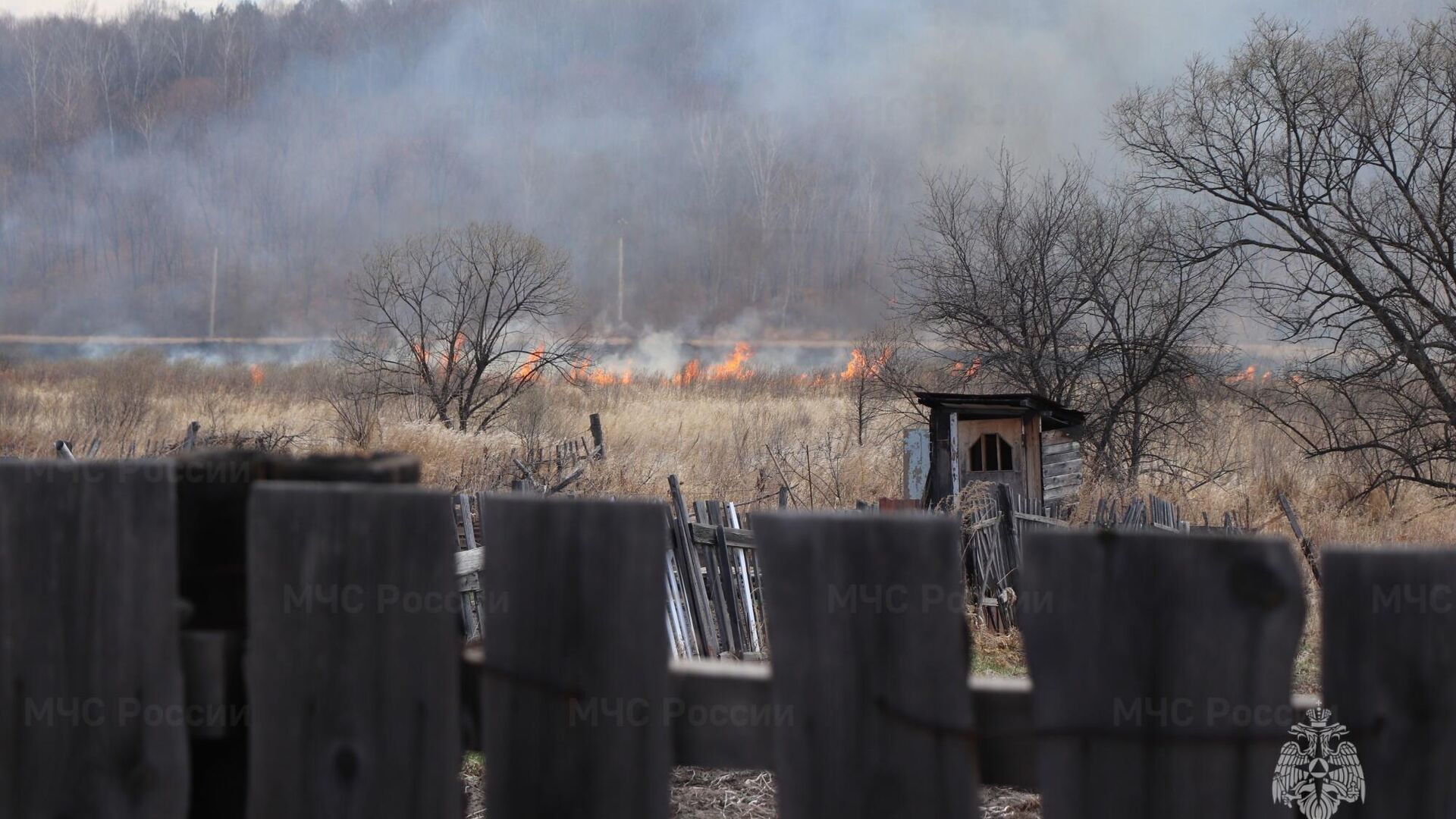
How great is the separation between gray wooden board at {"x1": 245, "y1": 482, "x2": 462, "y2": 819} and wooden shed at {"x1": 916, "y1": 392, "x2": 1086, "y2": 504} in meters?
12.7

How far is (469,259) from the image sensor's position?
3061 cm

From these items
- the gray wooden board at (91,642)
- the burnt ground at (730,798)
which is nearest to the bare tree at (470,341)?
the burnt ground at (730,798)

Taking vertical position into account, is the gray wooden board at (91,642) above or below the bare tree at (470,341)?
below

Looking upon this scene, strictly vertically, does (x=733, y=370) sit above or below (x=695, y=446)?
above

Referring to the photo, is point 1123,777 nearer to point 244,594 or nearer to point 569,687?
point 569,687

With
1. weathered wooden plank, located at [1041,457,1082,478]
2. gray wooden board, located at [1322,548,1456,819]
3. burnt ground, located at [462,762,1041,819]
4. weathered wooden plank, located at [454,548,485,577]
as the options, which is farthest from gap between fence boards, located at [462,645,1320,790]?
weathered wooden plank, located at [1041,457,1082,478]

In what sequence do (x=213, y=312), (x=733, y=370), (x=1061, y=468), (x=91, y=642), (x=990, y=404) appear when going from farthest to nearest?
(x=213, y=312)
(x=733, y=370)
(x=1061, y=468)
(x=990, y=404)
(x=91, y=642)

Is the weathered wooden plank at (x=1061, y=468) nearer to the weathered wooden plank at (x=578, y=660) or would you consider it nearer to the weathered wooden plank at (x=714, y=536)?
the weathered wooden plank at (x=714, y=536)

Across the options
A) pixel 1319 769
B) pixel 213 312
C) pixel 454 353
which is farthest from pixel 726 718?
pixel 213 312

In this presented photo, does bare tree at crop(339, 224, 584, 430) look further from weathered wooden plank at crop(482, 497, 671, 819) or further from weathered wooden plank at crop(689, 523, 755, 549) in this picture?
weathered wooden plank at crop(482, 497, 671, 819)

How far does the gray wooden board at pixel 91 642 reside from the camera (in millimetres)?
1519

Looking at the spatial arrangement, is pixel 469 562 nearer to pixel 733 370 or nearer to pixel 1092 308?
pixel 1092 308

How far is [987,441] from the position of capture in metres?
14.5

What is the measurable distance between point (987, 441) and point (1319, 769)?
13.6 m
